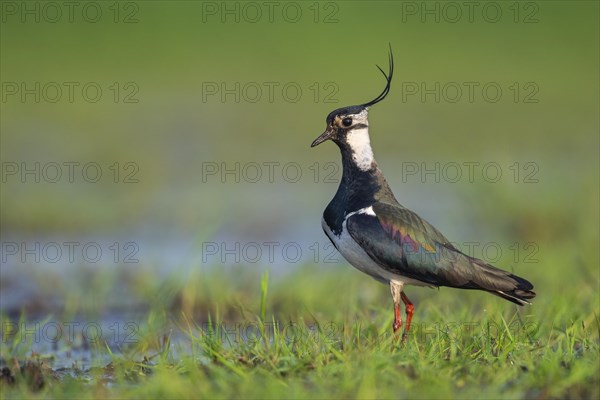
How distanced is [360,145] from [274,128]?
676 centimetres

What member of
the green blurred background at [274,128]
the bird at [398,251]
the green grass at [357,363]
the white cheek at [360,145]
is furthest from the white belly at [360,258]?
the green blurred background at [274,128]

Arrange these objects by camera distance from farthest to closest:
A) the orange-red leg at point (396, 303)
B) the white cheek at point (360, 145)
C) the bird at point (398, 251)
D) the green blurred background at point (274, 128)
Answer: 1. the green blurred background at point (274, 128)
2. the white cheek at point (360, 145)
3. the orange-red leg at point (396, 303)
4. the bird at point (398, 251)

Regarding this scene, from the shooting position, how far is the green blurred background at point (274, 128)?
849 centimetres

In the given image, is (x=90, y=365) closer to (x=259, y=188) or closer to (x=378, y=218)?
(x=378, y=218)

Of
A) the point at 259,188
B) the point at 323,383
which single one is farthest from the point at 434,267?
the point at 259,188

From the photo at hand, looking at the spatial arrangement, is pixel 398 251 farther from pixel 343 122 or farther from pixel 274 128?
pixel 274 128

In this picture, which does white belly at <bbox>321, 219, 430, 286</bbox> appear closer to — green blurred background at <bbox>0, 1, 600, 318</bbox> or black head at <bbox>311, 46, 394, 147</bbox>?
black head at <bbox>311, 46, 394, 147</bbox>

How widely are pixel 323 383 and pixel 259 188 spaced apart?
236 inches

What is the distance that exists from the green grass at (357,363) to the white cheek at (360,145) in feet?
2.86

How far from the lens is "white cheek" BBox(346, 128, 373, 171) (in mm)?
5852

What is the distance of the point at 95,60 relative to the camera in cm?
1466

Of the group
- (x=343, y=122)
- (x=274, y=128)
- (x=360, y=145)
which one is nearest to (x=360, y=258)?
(x=360, y=145)

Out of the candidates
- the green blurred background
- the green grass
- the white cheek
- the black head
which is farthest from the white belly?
the green blurred background

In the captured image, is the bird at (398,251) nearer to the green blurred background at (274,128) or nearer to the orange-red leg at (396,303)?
the orange-red leg at (396,303)
